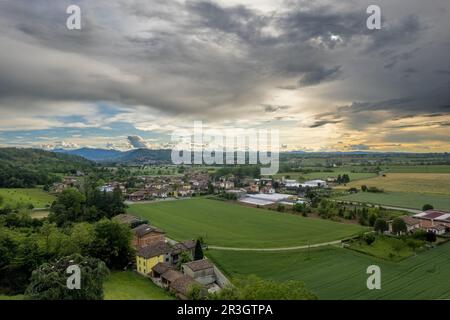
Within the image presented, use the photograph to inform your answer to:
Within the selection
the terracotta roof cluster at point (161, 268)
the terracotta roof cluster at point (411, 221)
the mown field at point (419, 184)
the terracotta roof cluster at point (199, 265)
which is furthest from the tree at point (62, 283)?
the mown field at point (419, 184)

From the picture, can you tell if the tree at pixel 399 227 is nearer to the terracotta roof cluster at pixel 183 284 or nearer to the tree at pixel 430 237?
the tree at pixel 430 237

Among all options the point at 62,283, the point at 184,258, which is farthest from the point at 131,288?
the point at 62,283

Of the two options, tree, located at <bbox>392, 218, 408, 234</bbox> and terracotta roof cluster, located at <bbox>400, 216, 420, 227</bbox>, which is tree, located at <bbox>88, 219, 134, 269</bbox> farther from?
terracotta roof cluster, located at <bbox>400, 216, 420, 227</bbox>

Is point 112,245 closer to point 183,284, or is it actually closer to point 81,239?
point 81,239

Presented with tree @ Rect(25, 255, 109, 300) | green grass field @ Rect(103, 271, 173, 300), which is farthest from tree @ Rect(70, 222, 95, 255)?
tree @ Rect(25, 255, 109, 300)
